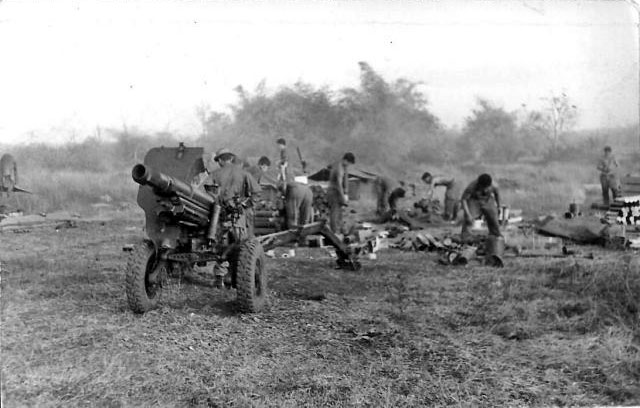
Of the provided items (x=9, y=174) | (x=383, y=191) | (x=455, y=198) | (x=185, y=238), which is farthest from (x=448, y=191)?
(x=9, y=174)

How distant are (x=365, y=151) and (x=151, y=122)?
6660mm

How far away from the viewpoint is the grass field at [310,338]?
464 cm

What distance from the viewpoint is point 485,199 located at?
32.0 feet

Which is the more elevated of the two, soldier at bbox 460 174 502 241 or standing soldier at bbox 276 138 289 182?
standing soldier at bbox 276 138 289 182

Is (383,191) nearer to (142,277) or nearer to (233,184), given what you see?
(233,184)

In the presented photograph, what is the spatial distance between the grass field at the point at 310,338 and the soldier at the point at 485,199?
185cm

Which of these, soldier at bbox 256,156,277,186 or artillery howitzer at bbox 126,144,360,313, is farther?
soldier at bbox 256,156,277,186

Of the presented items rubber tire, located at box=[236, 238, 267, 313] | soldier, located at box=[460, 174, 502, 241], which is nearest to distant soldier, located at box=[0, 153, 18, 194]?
rubber tire, located at box=[236, 238, 267, 313]

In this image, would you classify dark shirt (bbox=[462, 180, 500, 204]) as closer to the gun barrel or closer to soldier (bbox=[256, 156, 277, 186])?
soldier (bbox=[256, 156, 277, 186])

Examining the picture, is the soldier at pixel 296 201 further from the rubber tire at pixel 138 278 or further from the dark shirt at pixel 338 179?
the rubber tire at pixel 138 278

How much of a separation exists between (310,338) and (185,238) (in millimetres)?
1830

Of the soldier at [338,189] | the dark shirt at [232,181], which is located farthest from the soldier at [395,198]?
Answer: the dark shirt at [232,181]

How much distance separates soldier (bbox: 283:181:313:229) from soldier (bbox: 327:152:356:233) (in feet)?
3.45

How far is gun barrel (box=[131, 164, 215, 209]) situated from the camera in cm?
484
